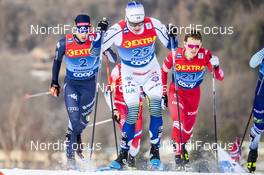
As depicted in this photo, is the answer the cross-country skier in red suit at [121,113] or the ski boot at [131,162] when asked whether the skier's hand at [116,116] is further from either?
the ski boot at [131,162]

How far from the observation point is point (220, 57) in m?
5.16

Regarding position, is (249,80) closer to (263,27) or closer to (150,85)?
(263,27)

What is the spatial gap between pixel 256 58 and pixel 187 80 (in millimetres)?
505

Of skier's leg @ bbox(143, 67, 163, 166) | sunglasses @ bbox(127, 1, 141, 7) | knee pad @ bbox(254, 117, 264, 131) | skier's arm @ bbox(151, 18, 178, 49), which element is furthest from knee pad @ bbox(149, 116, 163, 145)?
sunglasses @ bbox(127, 1, 141, 7)

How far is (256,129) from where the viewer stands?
5.21 meters

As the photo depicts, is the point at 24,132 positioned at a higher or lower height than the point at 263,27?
lower

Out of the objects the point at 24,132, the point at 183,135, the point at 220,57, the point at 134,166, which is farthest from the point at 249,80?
the point at 24,132

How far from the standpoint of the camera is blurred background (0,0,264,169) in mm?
5152

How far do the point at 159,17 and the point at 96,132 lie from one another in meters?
0.92

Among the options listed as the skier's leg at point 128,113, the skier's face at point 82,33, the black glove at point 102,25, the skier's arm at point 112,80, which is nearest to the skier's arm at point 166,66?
the skier's leg at point 128,113

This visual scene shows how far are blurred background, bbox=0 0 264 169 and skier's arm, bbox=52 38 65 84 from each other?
4cm

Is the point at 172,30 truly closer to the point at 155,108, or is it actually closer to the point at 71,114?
the point at 155,108

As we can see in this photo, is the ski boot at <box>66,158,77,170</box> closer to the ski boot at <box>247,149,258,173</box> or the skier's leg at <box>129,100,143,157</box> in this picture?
the skier's leg at <box>129,100,143,157</box>

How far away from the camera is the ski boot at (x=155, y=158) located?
5.21 meters
